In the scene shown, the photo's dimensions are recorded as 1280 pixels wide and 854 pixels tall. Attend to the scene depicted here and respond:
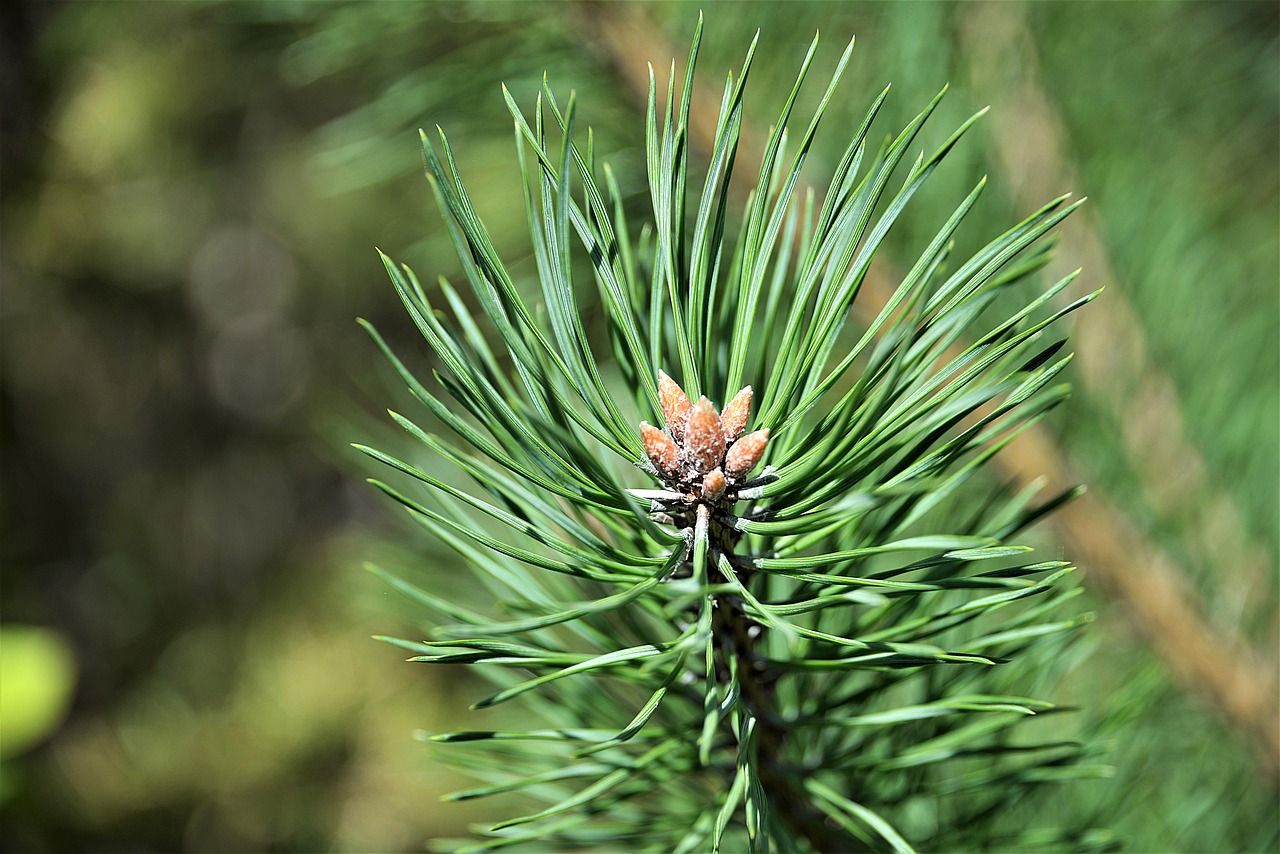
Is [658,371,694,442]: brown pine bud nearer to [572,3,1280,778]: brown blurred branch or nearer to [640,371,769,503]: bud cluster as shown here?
[640,371,769,503]: bud cluster

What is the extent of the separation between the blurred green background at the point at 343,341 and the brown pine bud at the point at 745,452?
0.17 metres

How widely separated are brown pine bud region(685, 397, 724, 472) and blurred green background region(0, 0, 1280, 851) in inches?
6.8

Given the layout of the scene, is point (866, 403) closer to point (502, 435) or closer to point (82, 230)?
point (502, 435)

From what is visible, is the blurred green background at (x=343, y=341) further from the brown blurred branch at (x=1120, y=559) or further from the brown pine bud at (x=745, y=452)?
the brown pine bud at (x=745, y=452)

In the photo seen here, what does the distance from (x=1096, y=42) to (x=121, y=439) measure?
56.7 inches

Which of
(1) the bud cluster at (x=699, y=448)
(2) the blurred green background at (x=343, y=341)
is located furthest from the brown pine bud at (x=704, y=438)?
(2) the blurred green background at (x=343, y=341)

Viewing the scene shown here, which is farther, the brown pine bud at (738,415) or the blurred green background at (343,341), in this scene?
the blurred green background at (343,341)

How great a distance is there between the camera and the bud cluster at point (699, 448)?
7.2 inches

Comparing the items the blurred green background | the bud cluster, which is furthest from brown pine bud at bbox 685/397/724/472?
the blurred green background

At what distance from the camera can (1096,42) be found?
48 centimetres

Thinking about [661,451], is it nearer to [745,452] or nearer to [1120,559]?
[745,452]

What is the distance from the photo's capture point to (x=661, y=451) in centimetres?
19

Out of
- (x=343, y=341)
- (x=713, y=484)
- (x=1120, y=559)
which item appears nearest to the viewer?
(x=713, y=484)

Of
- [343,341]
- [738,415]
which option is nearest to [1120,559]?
[738,415]
